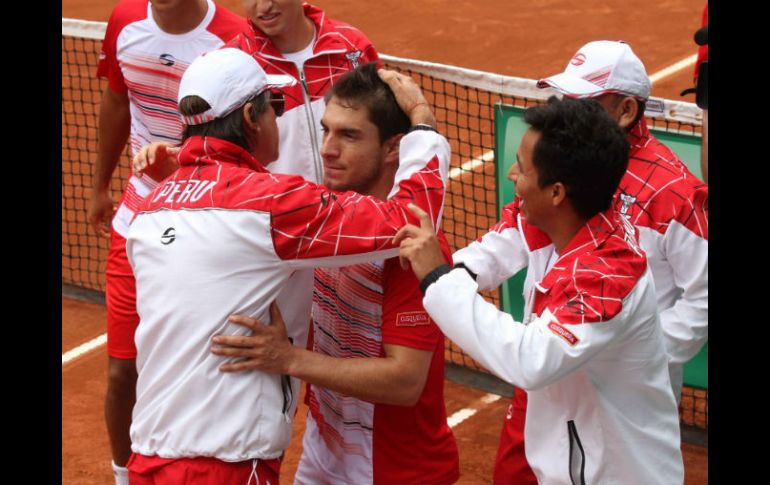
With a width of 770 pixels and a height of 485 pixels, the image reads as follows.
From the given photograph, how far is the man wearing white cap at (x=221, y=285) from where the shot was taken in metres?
3.87

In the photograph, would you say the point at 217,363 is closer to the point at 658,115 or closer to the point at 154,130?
the point at 154,130

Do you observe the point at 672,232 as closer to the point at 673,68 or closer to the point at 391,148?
the point at 391,148

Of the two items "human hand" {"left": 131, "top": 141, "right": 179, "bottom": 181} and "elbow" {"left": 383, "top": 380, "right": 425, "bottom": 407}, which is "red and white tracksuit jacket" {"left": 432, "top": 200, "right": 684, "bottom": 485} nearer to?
"elbow" {"left": 383, "top": 380, "right": 425, "bottom": 407}

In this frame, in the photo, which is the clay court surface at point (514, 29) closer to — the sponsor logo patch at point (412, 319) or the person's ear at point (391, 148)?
the person's ear at point (391, 148)

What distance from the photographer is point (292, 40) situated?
5.94 metres

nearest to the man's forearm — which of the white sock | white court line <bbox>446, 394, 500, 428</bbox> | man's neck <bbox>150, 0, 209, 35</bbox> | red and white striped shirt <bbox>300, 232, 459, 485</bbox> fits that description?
red and white striped shirt <bbox>300, 232, 459, 485</bbox>

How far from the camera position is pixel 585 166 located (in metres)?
3.86

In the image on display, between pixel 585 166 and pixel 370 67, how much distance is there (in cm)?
Result: 110

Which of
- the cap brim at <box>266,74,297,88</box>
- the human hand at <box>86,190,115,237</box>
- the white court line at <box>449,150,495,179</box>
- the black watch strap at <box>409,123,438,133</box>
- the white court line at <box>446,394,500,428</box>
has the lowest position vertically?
the white court line at <box>446,394,500,428</box>

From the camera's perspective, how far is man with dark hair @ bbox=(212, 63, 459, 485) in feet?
13.2

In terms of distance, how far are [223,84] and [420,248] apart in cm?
99
